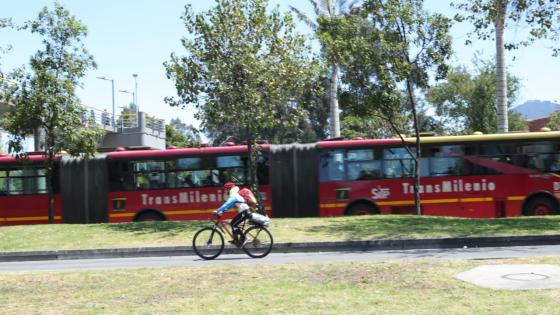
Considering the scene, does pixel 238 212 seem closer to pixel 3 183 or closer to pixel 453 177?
pixel 453 177

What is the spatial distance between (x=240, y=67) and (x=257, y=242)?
7312mm

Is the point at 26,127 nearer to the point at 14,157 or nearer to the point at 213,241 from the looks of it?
the point at 14,157

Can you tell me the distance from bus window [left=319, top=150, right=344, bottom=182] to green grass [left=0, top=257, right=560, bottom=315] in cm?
1186

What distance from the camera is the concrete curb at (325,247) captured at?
14.7m

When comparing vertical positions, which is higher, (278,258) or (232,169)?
(232,169)

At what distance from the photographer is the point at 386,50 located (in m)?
20.2

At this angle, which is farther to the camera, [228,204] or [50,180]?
[50,180]

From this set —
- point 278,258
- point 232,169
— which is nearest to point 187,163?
point 232,169

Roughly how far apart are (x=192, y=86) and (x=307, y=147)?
5.08 m

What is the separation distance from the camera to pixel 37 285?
9.38 meters

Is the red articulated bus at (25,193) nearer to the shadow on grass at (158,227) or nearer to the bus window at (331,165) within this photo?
the shadow on grass at (158,227)

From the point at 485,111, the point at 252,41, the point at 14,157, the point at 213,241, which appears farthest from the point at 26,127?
the point at 485,111

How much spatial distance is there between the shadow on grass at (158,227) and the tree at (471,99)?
2878 centimetres

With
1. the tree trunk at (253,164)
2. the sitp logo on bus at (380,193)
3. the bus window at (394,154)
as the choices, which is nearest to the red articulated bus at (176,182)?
the tree trunk at (253,164)
